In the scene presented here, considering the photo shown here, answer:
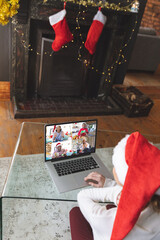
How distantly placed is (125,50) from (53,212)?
8.47 ft

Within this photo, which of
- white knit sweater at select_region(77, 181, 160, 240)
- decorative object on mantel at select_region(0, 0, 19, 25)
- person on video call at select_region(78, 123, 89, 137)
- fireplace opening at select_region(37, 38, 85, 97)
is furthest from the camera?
fireplace opening at select_region(37, 38, 85, 97)

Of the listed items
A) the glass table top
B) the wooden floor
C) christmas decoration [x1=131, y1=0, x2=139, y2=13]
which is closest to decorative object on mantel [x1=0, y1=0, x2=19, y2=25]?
the glass table top

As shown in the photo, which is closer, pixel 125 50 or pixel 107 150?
pixel 107 150

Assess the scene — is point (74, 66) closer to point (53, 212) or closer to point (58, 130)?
point (58, 130)

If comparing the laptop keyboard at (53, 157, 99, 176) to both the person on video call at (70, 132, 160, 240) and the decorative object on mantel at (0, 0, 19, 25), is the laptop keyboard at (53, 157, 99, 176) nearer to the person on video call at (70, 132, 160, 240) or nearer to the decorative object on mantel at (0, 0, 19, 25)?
the person on video call at (70, 132, 160, 240)

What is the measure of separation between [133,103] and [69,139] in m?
2.02

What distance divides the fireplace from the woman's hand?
1737mm

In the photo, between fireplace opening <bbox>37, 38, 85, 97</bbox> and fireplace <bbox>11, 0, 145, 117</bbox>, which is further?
fireplace opening <bbox>37, 38, 85, 97</bbox>

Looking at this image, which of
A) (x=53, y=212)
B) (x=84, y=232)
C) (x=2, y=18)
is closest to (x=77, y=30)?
(x=2, y=18)

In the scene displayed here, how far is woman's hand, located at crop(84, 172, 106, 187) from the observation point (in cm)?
143

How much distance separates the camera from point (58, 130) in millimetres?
1546

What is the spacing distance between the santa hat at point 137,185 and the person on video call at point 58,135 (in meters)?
0.66

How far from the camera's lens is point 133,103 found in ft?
11.1

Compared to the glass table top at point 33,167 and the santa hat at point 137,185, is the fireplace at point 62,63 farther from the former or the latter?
the santa hat at point 137,185
